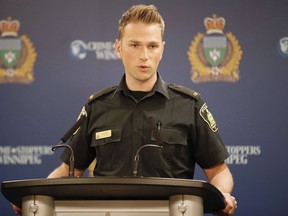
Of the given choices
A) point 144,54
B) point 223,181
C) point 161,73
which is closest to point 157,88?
point 144,54

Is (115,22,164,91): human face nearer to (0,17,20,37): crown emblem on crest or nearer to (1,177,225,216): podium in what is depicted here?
(1,177,225,216): podium

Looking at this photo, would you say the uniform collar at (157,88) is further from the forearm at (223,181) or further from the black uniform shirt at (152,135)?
the forearm at (223,181)

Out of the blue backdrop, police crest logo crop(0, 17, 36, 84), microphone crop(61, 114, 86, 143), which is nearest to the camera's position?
microphone crop(61, 114, 86, 143)

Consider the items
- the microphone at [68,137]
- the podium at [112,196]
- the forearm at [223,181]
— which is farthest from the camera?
the forearm at [223,181]

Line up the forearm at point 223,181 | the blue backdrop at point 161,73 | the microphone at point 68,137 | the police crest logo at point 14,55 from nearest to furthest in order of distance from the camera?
the microphone at point 68,137 < the forearm at point 223,181 < the blue backdrop at point 161,73 < the police crest logo at point 14,55

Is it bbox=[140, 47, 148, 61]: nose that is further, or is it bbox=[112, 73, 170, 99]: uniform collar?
bbox=[112, 73, 170, 99]: uniform collar

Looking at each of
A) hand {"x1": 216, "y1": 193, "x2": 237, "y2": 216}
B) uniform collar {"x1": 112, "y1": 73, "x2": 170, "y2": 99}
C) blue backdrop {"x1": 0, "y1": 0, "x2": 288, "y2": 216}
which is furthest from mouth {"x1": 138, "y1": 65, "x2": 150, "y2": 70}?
blue backdrop {"x1": 0, "y1": 0, "x2": 288, "y2": 216}

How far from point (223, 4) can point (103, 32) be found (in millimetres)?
666

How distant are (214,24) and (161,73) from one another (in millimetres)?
385

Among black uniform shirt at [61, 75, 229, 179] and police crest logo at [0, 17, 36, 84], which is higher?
police crest logo at [0, 17, 36, 84]

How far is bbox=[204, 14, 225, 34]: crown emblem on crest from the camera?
3445 mm

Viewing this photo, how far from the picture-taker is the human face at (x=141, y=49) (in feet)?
7.32

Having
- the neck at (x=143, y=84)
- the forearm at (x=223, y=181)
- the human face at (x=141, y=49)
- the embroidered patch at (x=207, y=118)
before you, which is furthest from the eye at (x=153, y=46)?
the forearm at (x=223, y=181)

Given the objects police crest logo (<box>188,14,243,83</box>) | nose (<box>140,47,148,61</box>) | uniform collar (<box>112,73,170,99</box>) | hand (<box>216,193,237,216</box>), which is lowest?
hand (<box>216,193,237,216</box>)
